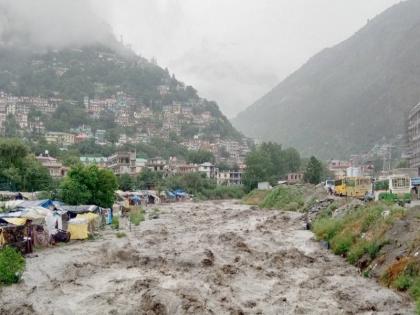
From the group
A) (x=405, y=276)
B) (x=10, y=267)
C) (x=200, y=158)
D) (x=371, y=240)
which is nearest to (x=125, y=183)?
(x=200, y=158)

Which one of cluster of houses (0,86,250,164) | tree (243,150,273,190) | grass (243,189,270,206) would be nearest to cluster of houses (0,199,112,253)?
grass (243,189,270,206)

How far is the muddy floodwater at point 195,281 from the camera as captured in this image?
15.8 metres

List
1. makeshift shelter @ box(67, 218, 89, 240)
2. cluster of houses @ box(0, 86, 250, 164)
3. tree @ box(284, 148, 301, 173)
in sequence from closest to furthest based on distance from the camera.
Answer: makeshift shelter @ box(67, 218, 89, 240)
tree @ box(284, 148, 301, 173)
cluster of houses @ box(0, 86, 250, 164)

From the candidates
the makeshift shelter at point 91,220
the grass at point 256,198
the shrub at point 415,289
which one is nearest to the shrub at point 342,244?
the shrub at point 415,289

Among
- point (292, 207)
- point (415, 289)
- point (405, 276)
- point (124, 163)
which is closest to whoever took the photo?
point (415, 289)

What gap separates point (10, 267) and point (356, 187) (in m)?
41.1

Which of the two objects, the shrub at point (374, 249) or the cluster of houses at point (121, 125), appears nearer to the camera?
the shrub at point (374, 249)

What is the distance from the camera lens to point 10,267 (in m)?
18.9

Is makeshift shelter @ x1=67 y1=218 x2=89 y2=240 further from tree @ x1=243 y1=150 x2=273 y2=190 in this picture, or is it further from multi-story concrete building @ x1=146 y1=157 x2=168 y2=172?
multi-story concrete building @ x1=146 y1=157 x2=168 y2=172

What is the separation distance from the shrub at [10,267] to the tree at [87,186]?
23.7 m

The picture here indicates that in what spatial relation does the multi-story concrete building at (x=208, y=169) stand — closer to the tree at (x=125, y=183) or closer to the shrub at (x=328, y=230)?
the tree at (x=125, y=183)

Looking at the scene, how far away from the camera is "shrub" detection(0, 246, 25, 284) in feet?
61.3

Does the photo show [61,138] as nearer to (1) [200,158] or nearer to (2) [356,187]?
(1) [200,158]

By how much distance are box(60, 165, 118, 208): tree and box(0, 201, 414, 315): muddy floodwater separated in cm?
1224
